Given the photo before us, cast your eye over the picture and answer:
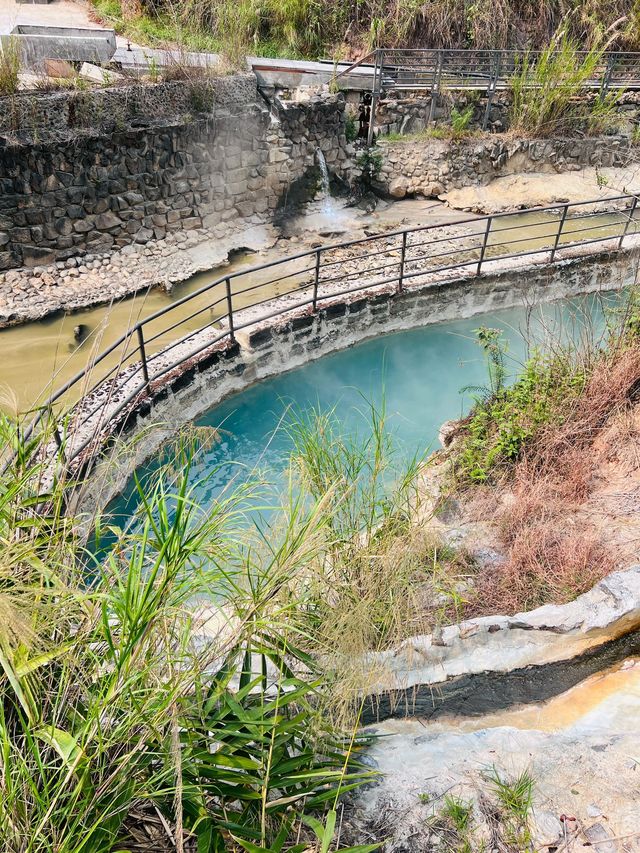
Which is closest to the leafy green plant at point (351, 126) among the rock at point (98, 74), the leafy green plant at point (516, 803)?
the rock at point (98, 74)

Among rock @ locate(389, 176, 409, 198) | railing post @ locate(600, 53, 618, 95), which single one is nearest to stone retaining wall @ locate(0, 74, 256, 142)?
rock @ locate(389, 176, 409, 198)

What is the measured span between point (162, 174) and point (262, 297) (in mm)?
2717

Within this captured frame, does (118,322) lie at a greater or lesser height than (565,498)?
lesser

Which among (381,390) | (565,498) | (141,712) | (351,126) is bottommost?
(381,390)

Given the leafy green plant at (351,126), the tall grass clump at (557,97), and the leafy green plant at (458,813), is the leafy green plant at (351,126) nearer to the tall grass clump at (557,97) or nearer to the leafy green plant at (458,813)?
the tall grass clump at (557,97)

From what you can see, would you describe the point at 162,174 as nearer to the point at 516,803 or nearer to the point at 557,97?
the point at 557,97

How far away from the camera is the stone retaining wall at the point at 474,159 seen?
13.1 meters

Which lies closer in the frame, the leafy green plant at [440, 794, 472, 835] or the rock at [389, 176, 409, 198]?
the leafy green plant at [440, 794, 472, 835]

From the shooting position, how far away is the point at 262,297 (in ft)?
33.7

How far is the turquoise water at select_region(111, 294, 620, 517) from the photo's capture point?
687cm

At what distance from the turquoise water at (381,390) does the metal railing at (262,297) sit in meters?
0.68

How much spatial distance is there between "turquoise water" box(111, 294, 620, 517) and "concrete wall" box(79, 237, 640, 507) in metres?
0.15

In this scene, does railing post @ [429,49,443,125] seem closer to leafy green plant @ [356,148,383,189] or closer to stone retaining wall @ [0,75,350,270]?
leafy green plant @ [356,148,383,189]

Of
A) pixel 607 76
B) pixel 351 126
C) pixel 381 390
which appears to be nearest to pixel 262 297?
pixel 381 390
